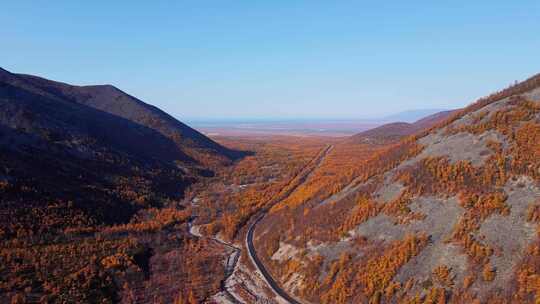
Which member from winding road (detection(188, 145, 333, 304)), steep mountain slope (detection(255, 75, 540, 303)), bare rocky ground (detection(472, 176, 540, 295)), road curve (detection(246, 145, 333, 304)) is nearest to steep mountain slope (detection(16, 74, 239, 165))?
road curve (detection(246, 145, 333, 304))

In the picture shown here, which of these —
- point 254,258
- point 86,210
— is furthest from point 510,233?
point 86,210

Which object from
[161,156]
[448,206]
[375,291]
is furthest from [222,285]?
[161,156]

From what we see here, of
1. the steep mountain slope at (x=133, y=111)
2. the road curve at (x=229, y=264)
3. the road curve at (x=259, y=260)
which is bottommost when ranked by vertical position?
the road curve at (x=229, y=264)

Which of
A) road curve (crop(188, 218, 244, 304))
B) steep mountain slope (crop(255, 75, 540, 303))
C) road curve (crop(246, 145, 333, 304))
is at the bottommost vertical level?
road curve (crop(188, 218, 244, 304))

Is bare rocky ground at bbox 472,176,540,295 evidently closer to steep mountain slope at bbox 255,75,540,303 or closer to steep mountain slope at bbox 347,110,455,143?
steep mountain slope at bbox 255,75,540,303

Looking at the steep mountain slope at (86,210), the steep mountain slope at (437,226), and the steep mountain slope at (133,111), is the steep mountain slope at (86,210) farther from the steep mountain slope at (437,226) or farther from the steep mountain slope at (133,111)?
the steep mountain slope at (133,111)

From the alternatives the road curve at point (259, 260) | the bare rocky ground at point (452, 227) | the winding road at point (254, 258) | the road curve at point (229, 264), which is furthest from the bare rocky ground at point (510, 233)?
the road curve at point (229, 264)

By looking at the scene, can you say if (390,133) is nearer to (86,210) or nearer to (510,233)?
(86,210)

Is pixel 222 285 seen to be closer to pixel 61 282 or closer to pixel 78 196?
pixel 61 282
